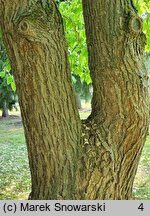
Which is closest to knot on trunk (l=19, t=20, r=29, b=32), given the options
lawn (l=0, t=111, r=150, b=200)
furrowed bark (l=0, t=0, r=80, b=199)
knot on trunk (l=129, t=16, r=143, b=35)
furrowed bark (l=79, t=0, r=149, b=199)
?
furrowed bark (l=0, t=0, r=80, b=199)

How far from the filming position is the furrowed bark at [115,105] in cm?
231

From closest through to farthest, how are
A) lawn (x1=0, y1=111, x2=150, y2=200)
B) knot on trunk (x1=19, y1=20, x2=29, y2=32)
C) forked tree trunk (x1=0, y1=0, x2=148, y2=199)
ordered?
knot on trunk (x1=19, y1=20, x2=29, y2=32) < forked tree trunk (x1=0, y1=0, x2=148, y2=199) < lawn (x1=0, y1=111, x2=150, y2=200)

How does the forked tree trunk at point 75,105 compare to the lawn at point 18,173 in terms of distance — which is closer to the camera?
the forked tree trunk at point 75,105

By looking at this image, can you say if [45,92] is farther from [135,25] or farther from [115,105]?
[135,25]

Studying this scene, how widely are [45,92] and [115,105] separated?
492 millimetres

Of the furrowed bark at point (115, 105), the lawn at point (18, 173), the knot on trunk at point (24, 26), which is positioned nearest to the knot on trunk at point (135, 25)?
the furrowed bark at point (115, 105)

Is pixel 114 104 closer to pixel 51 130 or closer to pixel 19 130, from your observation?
pixel 51 130

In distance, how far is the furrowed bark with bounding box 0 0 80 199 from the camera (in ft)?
7.27

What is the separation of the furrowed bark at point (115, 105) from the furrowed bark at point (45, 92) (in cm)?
15

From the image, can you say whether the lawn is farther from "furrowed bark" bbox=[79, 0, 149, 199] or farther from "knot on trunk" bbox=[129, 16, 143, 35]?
"knot on trunk" bbox=[129, 16, 143, 35]

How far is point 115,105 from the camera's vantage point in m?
2.33

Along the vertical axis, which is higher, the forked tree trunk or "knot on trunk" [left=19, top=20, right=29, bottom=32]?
"knot on trunk" [left=19, top=20, right=29, bottom=32]

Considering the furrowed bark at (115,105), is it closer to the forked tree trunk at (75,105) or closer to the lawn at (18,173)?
the forked tree trunk at (75,105)

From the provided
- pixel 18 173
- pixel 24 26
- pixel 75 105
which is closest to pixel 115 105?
pixel 75 105
